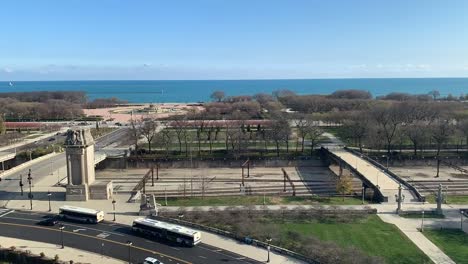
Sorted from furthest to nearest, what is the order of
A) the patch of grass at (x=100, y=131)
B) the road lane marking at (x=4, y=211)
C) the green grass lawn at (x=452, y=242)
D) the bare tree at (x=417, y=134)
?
the patch of grass at (x=100, y=131) → the bare tree at (x=417, y=134) → the road lane marking at (x=4, y=211) → the green grass lawn at (x=452, y=242)

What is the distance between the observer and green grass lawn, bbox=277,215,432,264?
3334 cm

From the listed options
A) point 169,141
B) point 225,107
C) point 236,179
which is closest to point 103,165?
point 169,141

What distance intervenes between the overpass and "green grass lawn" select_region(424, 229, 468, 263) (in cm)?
854

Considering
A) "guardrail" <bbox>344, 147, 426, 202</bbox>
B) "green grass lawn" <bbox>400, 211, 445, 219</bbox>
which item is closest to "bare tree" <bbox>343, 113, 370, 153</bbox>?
"guardrail" <bbox>344, 147, 426, 202</bbox>

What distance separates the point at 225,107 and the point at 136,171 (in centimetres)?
7009

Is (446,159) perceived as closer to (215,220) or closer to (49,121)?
(215,220)

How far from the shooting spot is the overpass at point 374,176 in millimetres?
47625

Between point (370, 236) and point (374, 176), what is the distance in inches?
740

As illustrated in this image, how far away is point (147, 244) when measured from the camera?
35.4 metres

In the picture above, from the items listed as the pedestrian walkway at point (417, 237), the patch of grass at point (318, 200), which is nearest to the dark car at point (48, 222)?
the patch of grass at point (318, 200)

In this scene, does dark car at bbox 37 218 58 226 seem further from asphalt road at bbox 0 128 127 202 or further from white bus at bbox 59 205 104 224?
asphalt road at bbox 0 128 127 202

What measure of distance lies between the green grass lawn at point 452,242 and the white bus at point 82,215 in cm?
3028

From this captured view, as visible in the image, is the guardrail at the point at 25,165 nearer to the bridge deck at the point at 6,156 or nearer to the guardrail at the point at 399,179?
the bridge deck at the point at 6,156

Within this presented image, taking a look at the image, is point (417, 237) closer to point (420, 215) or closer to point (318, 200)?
point (420, 215)
